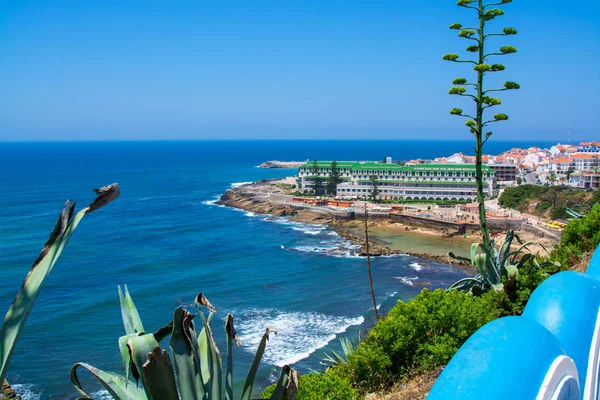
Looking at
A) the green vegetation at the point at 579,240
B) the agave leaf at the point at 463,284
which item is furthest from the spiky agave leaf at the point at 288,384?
the green vegetation at the point at 579,240

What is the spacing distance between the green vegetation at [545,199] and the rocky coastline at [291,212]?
11.3m

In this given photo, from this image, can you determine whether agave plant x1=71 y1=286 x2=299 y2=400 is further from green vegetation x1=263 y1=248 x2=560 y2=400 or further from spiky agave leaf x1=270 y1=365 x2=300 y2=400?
green vegetation x1=263 y1=248 x2=560 y2=400

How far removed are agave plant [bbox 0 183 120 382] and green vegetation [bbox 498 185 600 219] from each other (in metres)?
45.9

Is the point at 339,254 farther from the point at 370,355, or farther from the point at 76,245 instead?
the point at 370,355

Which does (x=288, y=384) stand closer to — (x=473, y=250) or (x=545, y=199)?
(x=473, y=250)

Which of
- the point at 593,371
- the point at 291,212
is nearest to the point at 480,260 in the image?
the point at 593,371

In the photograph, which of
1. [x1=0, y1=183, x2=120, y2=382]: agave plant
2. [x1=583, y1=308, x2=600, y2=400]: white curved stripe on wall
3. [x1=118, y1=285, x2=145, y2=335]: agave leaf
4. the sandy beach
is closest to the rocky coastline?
the sandy beach

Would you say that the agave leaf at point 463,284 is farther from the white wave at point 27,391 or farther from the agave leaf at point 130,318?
the white wave at point 27,391

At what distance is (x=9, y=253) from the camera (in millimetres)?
33156

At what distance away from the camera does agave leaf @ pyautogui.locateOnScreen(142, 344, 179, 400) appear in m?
2.43

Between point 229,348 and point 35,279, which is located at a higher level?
point 35,279

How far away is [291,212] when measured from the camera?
5025cm

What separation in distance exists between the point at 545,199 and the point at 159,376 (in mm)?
51163

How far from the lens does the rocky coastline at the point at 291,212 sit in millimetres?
34812
